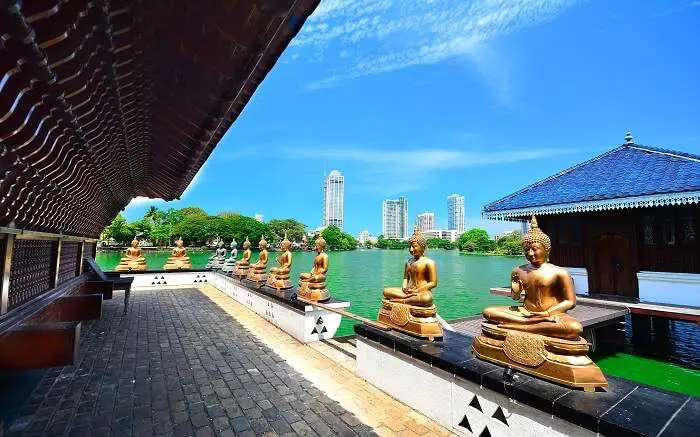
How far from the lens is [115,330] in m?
8.24

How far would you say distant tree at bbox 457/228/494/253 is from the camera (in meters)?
71.9

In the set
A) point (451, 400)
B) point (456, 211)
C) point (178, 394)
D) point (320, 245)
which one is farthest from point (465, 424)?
point (456, 211)

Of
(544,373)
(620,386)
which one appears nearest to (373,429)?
(544,373)

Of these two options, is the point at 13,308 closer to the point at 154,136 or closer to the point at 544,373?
the point at 154,136

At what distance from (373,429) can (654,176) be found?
10.1m

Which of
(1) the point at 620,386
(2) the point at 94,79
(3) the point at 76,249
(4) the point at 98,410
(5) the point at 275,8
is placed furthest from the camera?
(3) the point at 76,249

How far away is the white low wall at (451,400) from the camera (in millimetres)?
3148

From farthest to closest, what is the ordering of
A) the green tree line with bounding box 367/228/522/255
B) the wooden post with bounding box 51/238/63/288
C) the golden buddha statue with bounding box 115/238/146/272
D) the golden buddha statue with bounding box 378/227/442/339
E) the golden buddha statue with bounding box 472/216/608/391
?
the green tree line with bounding box 367/228/522/255
the golden buddha statue with bounding box 115/238/146/272
the wooden post with bounding box 51/238/63/288
the golden buddha statue with bounding box 378/227/442/339
the golden buddha statue with bounding box 472/216/608/391

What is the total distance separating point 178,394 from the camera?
191 inches

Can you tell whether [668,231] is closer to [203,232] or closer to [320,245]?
[320,245]

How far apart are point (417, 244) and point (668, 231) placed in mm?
8673

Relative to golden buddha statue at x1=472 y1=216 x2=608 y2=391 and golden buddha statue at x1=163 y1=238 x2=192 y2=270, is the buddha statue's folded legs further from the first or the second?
golden buddha statue at x1=163 y1=238 x2=192 y2=270

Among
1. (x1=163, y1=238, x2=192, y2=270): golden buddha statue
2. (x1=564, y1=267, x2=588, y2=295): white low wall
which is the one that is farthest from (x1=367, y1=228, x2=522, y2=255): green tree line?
(x1=564, y1=267, x2=588, y2=295): white low wall

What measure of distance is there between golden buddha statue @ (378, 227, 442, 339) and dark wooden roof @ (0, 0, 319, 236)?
3.15 meters
